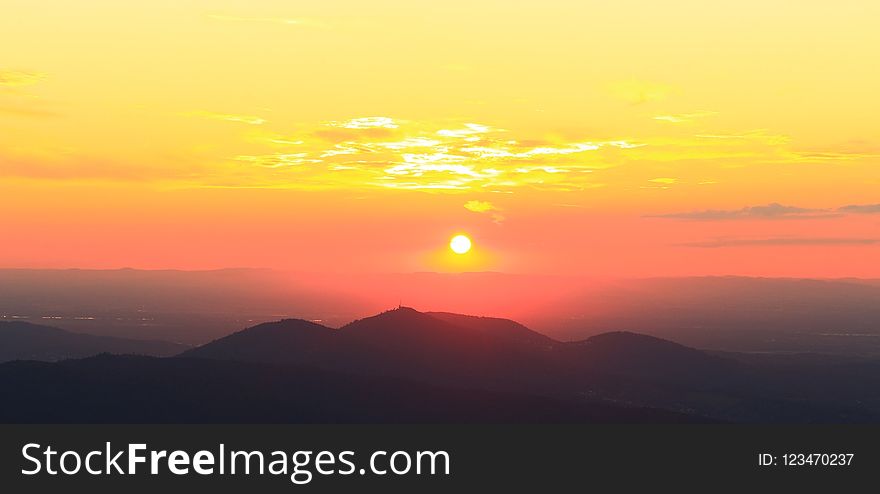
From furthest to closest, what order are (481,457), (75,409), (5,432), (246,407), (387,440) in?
(246,407)
(75,409)
(481,457)
(387,440)
(5,432)

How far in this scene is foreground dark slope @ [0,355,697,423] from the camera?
12950cm

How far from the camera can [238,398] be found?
462ft

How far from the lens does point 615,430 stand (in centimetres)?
10638

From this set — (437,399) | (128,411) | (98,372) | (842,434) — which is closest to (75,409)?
(128,411)

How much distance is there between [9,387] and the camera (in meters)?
133

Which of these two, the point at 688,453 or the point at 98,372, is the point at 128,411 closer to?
the point at 98,372

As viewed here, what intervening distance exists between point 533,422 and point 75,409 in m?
55.1

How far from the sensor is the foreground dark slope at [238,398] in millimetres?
129500

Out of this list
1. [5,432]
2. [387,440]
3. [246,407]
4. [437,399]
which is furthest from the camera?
[437,399]

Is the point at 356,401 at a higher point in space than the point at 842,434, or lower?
higher

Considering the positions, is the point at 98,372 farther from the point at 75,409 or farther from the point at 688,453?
the point at 688,453

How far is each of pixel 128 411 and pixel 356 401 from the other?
29945 mm

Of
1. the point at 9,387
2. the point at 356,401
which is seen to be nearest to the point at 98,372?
the point at 9,387

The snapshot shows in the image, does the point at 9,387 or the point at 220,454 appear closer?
the point at 220,454
